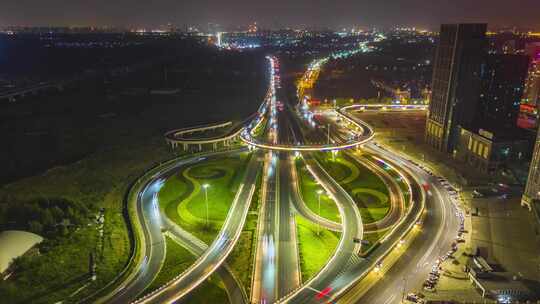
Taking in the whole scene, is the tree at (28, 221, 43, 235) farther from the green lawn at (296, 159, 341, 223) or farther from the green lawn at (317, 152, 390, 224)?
the green lawn at (317, 152, 390, 224)

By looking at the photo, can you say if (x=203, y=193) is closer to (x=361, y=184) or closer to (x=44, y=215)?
(x=44, y=215)

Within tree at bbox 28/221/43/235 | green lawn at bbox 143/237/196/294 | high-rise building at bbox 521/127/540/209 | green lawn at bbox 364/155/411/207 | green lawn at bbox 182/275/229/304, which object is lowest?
green lawn at bbox 182/275/229/304

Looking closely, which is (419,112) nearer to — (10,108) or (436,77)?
(436,77)

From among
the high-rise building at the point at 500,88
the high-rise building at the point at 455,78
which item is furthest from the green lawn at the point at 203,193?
the high-rise building at the point at 500,88

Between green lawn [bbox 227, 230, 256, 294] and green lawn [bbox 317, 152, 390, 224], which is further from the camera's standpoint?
green lawn [bbox 317, 152, 390, 224]

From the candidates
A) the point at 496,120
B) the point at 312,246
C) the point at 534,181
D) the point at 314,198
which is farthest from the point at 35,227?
the point at 496,120

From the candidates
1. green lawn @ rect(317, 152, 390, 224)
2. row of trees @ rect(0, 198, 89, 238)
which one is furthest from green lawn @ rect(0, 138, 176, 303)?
green lawn @ rect(317, 152, 390, 224)
